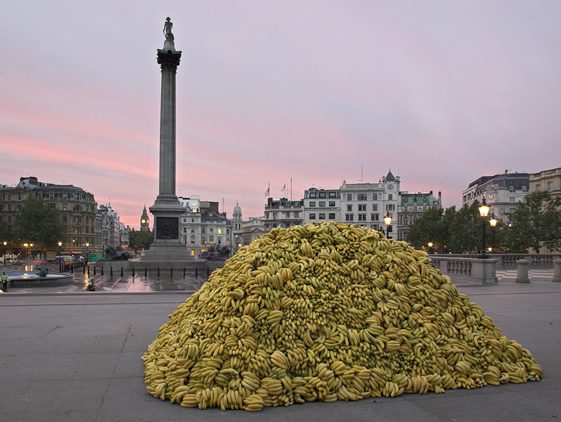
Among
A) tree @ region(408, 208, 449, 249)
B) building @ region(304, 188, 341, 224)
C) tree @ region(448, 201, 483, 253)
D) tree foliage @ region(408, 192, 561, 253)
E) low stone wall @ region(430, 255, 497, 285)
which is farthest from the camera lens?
building @ region(304, 188, 341, 224)

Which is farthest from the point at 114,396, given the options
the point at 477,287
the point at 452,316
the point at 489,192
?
the point at 489,192

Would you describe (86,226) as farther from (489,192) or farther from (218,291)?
(218,291)

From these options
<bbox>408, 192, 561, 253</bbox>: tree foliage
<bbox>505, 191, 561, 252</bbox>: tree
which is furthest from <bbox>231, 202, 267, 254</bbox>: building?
<bbox>505, 191, 561, 252</bbox>: tree

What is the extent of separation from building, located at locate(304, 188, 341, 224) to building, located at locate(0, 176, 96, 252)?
60.4 metres

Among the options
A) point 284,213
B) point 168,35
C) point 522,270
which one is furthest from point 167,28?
point 284,213

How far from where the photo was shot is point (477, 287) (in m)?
25.3

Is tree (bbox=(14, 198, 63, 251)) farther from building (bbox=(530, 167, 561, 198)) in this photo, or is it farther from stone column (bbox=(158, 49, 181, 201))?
building (bbox=(530, 167, 561, 198))

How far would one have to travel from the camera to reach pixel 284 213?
5620 inches

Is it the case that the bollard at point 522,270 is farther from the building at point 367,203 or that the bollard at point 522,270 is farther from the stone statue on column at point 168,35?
the building at point 367,203

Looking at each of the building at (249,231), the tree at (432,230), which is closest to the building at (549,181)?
the tree at (432,230)

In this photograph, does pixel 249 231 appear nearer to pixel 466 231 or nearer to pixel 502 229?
pixel 466 231

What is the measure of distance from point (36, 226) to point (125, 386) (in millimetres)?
95971

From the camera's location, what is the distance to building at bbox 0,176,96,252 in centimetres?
12375

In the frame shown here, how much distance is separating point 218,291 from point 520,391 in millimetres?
4776
